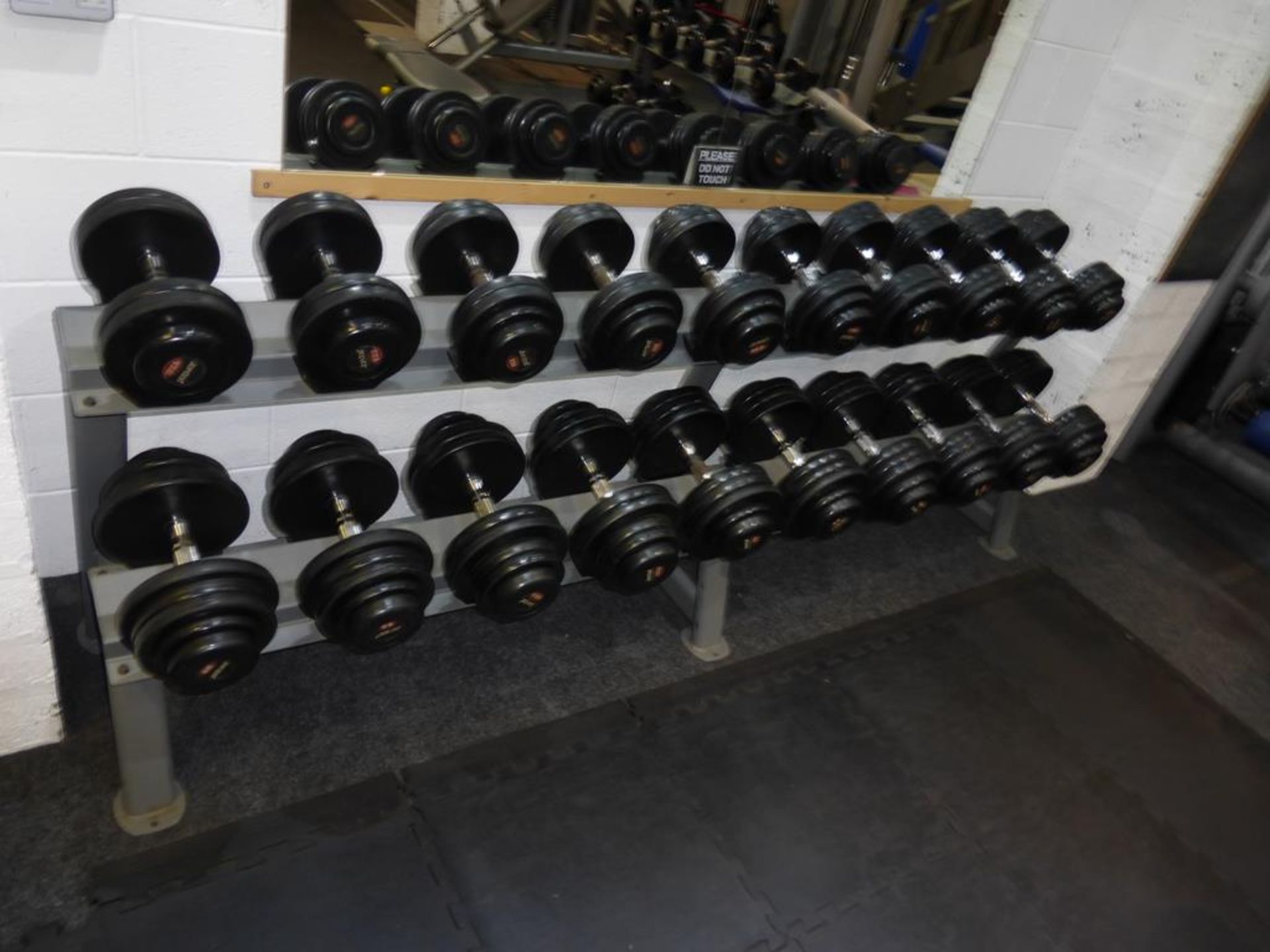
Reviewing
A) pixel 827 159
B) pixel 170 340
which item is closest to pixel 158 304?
pixel 170 340

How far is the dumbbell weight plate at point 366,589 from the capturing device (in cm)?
137

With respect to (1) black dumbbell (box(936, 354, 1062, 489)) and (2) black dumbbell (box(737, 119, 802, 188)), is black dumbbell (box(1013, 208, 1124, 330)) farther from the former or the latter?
(2) black dumbbell (box(737, 119, 802, 188))

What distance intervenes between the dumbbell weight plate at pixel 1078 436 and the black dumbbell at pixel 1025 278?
27 centimetres

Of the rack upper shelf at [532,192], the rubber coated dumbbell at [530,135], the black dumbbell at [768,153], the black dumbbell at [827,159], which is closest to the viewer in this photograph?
the rack upper shelf at [532,192]

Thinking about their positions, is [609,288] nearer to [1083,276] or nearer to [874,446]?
[874,446]

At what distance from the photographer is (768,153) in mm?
2098

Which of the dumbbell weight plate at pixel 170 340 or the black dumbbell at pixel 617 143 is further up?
the black dumbbell at pixel 617 143

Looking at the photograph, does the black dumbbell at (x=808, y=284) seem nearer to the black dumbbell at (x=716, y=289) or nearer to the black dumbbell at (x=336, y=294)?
the black dumbbell at (x=716, y=289)

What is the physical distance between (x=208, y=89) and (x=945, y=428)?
6.00ft

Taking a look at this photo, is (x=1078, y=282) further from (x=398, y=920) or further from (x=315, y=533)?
(x=398, y=920)

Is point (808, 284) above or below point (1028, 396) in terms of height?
above

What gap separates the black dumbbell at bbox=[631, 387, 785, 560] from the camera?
5.70ft

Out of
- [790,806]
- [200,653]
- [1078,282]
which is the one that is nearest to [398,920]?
[200,653]

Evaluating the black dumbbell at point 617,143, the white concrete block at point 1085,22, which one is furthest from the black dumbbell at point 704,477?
the white concrete block at point 1085,22
